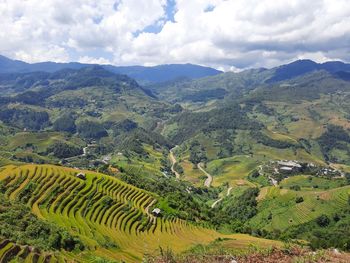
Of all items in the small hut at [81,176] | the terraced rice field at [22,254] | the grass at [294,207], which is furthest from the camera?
the grass at [294,207]

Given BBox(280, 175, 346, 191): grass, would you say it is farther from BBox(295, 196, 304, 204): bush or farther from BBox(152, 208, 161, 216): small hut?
BBox(152, 208, 161, 216): small hut

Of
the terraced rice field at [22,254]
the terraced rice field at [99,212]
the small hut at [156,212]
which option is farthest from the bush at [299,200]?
the terraced rice field at [22,254]

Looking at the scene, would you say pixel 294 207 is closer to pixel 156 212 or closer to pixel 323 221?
pixel 323 221

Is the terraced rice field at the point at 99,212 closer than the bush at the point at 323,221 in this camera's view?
Yes

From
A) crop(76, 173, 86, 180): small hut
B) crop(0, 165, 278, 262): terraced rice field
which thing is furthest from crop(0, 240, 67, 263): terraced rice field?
crop(76, 173, 86, 180): small hut

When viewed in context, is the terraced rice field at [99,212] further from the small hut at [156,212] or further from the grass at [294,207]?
the grass at [294,207]

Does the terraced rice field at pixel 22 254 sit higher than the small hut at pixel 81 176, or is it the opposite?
the terraced rice field at pixel 22 254

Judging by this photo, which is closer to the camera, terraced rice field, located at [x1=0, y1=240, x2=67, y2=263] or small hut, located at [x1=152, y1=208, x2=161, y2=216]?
terraced rice field, located at [x1=0, y1=240, x2=67, y2=263]

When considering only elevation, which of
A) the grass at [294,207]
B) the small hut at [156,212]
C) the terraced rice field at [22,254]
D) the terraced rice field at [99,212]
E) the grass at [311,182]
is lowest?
the grass at [311,182]

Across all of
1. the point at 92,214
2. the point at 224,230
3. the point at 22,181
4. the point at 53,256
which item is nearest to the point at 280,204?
the point at 224,230
